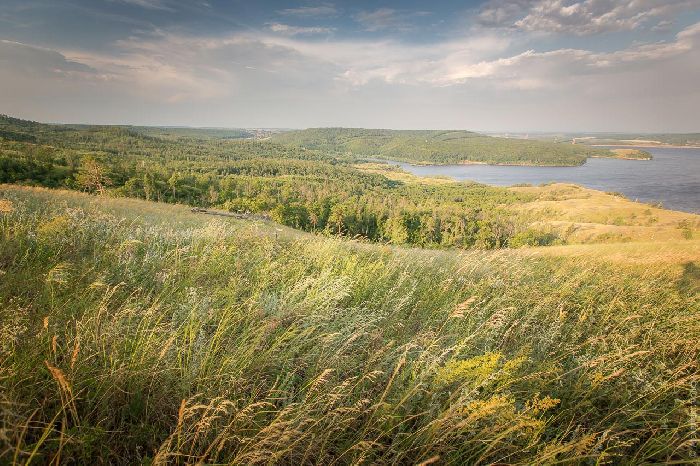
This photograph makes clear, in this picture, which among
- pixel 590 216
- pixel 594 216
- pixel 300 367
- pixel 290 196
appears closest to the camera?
pixel 300 367

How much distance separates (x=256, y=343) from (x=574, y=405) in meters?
2.80

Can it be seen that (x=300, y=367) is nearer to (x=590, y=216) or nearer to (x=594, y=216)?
(x=590, y=216)

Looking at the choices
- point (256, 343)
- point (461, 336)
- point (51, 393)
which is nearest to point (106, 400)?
point (51, 393)

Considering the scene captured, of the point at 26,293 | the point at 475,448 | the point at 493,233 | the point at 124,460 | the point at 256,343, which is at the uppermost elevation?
the point at 26,293

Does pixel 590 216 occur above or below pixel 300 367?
below

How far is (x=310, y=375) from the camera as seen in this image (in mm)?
2443

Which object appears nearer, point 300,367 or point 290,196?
point 300,367

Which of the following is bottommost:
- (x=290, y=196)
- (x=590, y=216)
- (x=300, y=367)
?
(x=590, y=216)

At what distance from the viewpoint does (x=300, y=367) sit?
2.35 meters

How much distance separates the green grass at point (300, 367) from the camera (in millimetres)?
1762

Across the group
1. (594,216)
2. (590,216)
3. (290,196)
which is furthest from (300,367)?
(594,216)

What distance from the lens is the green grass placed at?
1.76 meters

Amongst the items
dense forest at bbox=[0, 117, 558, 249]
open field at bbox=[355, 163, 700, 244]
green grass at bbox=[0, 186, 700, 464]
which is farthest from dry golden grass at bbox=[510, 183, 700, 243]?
green grass at bbox=[0, 186, 700, 464]

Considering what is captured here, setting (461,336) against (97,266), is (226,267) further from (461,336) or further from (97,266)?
(461,336)
